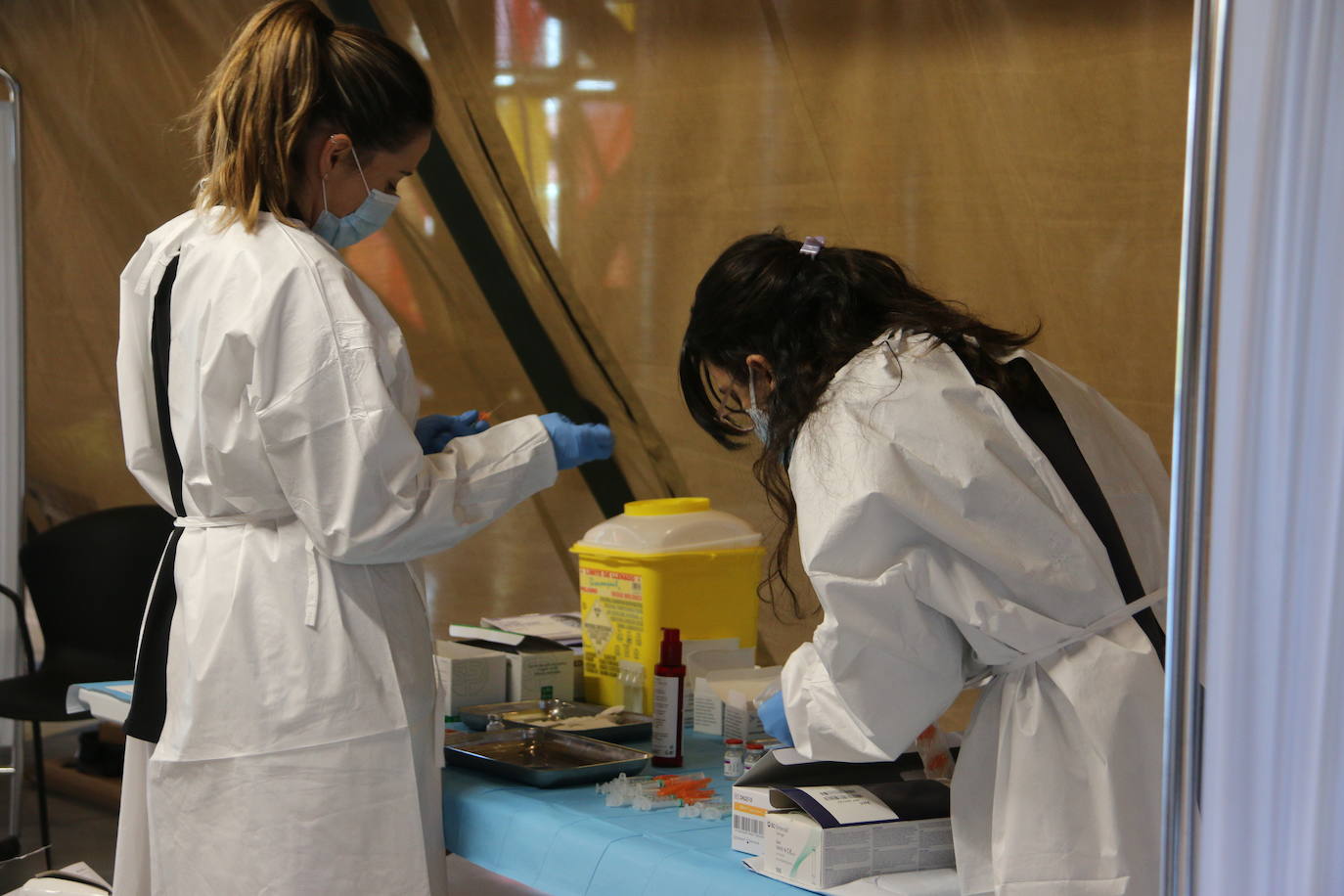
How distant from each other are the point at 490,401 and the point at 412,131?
280 cm

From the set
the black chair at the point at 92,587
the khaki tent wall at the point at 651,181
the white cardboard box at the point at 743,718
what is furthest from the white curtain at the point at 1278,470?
the black chair at the point at 92,587

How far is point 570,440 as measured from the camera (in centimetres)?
178

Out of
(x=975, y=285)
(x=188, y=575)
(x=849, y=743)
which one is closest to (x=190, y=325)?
(x=188, y=575)

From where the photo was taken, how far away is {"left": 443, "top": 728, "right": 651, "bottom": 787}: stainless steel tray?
6.07 ft

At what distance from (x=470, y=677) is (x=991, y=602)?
120 cm

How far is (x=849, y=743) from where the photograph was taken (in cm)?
142

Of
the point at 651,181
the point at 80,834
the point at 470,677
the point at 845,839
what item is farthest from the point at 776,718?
the point at 80,834

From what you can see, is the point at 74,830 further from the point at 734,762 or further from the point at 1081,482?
the point at 1081,482

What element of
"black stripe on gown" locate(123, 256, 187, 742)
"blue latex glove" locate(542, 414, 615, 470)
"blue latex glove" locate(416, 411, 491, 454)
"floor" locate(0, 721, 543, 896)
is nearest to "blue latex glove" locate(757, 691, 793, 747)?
"blue latex glove" locate(542, 414, 615, 470)

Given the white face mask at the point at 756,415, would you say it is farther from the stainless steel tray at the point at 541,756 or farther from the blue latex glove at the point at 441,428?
the stainless steel tray at the point at 541,756

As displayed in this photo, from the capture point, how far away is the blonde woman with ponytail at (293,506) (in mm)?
1582

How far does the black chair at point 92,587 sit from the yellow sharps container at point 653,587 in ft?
6.86

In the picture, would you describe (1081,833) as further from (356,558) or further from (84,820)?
(84,820)

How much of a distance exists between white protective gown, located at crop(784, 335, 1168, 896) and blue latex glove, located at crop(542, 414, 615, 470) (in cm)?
44
